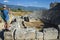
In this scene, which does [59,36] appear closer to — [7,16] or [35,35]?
[35,35]

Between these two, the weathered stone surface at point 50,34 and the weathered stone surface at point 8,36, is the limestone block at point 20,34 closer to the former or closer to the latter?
the weathered stone surface at point 8,36

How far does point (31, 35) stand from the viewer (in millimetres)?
9172

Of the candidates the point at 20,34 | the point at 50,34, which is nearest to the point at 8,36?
the point at 20,34

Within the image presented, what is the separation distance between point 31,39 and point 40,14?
35.5 m

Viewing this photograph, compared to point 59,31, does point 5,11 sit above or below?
above

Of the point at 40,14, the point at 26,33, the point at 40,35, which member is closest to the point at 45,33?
the point at 40,35

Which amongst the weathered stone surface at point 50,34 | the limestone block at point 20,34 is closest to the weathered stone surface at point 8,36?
the limestone block at point 20,34

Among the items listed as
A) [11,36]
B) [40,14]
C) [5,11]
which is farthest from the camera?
[40,14]

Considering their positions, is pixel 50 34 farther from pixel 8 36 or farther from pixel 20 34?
pixel 8 36

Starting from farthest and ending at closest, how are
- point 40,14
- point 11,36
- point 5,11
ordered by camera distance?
point 40,14
point 5,11
point 11,36

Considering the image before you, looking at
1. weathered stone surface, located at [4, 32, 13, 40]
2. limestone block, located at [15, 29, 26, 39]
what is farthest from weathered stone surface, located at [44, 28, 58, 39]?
weathered stone surface, located at [4, 32, 13, 40]

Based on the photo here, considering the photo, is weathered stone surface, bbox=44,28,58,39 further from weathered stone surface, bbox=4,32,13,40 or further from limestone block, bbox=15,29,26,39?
weathered stone surface, bbox=4,32,13,40

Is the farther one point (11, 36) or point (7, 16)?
point (7, 16)

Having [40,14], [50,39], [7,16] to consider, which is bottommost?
[40,14]
